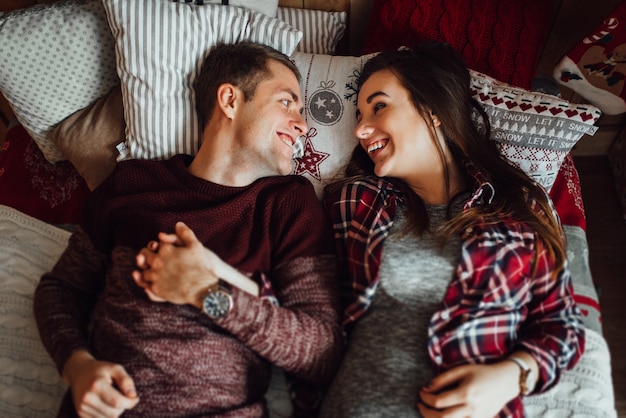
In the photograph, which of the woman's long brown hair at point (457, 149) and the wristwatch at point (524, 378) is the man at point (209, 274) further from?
the wristwatch at point (524, 378)

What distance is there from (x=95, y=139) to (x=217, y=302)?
798 millimetres

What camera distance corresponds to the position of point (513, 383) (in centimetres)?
105

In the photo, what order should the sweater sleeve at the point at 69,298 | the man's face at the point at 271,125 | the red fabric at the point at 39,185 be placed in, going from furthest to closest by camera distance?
the red fabric at the point at 39,185, the man's face at the point at 271,125, the sweater sleeve at the point at 69,298

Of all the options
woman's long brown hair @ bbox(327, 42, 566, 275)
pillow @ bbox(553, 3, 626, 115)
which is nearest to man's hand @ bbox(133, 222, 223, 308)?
woman's long brown hair @ bbox(327, 42, 566, 275)

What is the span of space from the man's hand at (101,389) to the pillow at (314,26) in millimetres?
1185

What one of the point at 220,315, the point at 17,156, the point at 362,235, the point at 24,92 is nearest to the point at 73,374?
the point at 220,315

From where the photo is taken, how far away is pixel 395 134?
131 cm

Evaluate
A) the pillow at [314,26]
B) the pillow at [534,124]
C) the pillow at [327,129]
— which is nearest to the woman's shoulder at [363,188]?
the pillow at [327,129]

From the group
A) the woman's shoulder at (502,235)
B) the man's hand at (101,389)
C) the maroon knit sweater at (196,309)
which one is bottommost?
the man's hand at (101,389)

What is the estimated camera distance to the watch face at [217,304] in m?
1.03

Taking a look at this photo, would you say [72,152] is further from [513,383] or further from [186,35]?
[513,383]

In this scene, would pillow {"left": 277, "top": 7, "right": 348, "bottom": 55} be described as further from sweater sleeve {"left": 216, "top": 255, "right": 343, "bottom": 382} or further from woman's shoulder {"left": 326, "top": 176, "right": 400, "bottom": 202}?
sweater sleeve {"left": 216, "top": 255, "right": 343, "bottom": 382}

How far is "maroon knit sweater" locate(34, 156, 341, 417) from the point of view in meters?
1.08

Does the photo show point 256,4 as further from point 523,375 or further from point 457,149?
point 523,375
